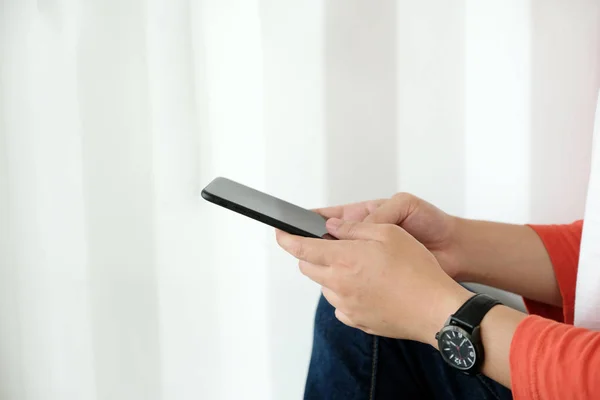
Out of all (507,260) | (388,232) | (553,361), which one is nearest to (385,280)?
(388,232)

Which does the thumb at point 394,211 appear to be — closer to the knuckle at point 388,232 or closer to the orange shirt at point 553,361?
the knuckle at point 388,232

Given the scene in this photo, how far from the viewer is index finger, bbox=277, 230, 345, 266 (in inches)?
21.1

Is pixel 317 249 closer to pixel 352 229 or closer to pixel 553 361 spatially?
pixel 352 229

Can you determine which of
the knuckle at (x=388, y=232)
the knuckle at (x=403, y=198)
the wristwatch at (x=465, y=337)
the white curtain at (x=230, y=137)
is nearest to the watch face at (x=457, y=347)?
the wristwatch at (x=465, y=337)

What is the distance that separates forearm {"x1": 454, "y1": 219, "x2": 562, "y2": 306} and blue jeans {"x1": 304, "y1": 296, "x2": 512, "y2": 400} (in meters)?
0.14

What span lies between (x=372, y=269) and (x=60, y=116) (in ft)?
1.81

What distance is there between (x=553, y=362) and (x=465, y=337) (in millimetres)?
74

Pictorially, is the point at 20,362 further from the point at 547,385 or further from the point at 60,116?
the point at 547,385

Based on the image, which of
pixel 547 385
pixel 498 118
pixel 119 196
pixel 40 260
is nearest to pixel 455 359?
pixel 547 385

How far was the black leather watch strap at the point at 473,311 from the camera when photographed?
1.59 feet

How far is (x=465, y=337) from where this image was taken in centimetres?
48

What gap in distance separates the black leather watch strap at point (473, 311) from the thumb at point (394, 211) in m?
0.18

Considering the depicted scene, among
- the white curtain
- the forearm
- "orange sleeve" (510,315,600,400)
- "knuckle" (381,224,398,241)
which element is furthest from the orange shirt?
the white curtain

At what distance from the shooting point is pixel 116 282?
0.84m
